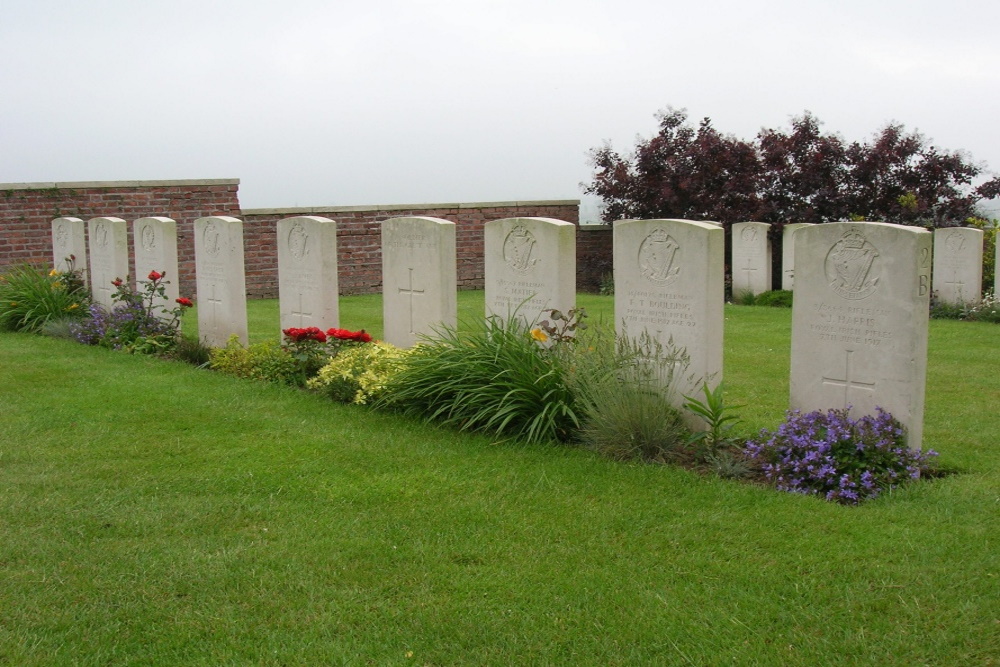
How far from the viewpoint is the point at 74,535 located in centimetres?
485

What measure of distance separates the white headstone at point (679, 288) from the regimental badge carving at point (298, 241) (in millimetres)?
3599

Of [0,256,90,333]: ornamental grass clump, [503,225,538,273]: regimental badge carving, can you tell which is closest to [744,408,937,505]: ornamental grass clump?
[503,225,538,273]: regimental badge carving

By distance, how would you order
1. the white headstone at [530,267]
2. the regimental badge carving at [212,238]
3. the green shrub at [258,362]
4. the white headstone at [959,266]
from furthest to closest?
the white headstone at [959,266] < the regimental badge carving at [212,238] < the green shrub at [258,362] < the white headstone at [530,267]

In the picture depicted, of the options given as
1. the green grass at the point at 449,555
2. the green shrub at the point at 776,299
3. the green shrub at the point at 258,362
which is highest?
the green shrub at the point at 776,299

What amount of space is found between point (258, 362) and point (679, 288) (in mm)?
4138

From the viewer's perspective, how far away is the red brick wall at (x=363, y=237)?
17688mm

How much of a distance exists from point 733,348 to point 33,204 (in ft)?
37.6

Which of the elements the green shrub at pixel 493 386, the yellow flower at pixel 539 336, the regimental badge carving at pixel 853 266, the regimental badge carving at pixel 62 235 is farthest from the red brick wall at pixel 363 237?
the regimental badge carving at pixel 853 266

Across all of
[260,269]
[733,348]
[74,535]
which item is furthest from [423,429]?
[260,269]

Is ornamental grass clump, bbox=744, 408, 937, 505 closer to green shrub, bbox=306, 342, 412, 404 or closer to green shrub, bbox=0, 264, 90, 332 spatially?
A: green shrub, bbox=306, 342, 412, 404

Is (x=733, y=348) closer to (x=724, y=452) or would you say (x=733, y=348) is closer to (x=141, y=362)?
(x=724, y=452)

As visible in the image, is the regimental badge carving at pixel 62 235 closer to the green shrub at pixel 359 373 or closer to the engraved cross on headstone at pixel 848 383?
the green shrub at pixel 359 373

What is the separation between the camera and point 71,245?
13.1m

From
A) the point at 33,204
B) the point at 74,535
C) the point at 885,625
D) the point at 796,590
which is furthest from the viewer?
the point at 33,204
